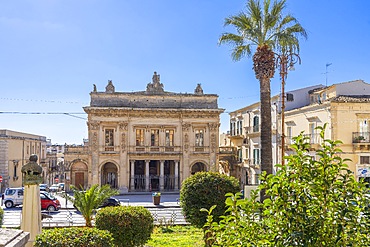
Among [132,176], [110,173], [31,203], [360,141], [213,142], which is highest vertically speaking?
[213,142]

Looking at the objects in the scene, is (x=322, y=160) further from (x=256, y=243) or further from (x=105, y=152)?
(x=105, y=152)

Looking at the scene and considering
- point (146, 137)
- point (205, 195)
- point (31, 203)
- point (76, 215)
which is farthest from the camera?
point (146, 137)

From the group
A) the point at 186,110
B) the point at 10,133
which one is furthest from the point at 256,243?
the point at 10,133

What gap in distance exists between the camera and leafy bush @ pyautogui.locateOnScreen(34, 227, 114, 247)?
7.21m

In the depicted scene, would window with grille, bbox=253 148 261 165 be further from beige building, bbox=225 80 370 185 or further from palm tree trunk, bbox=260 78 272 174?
palm tree trunk, bbox=260 78 272 174

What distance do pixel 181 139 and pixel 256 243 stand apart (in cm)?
3574

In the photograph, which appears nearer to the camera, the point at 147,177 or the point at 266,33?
the point at 266,33

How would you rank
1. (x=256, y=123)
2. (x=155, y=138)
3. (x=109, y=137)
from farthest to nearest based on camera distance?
(x=155, y=138), (x=109, y=137), (x=256, y=123)

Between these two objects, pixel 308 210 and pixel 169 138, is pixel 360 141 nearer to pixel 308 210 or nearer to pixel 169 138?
A: pixel 169 138

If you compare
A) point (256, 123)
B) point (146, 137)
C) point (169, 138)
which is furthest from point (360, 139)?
point (146, 137)

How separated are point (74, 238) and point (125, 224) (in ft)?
13.7

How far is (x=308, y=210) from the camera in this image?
12.2 feet

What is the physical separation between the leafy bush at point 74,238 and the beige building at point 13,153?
3563 centimetres

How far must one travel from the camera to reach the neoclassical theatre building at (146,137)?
1510 inches
